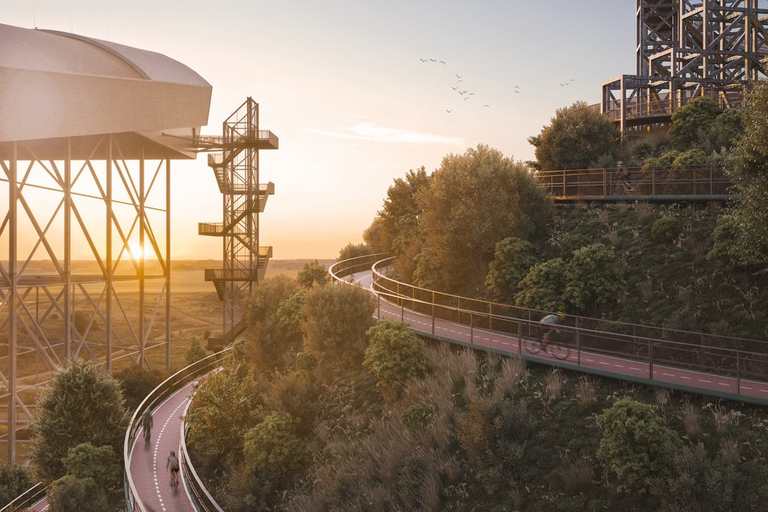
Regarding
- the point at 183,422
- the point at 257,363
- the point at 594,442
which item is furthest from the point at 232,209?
the point at 594,442

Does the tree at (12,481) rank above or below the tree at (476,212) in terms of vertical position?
below

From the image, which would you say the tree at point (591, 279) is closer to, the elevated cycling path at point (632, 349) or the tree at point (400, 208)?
the elevated cycling path at point (632, 349)

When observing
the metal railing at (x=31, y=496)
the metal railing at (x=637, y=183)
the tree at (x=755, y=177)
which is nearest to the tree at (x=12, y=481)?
the metal railing at (x=31, y=496)

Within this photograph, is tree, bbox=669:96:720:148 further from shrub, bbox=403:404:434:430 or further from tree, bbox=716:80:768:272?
shrub, bbox=403:404:434:430

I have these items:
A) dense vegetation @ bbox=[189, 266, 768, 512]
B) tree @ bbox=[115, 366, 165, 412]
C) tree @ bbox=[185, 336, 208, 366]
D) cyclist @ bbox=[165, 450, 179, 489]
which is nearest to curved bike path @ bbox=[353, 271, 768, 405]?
dense vegetation @ bbox=[189, 266, 768, 512]

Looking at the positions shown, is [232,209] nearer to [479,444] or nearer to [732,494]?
[479,444]

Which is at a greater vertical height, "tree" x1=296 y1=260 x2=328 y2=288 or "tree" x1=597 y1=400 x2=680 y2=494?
"tree" x1=296 y1=260 x2=328 y2=288

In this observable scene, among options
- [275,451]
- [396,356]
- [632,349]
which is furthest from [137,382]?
[632,349]
